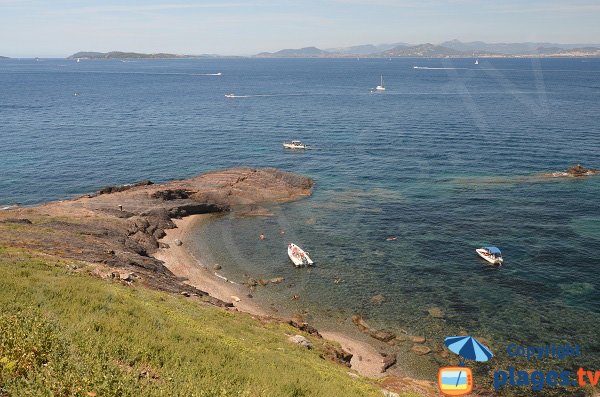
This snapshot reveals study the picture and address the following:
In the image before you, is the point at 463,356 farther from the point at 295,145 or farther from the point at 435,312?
the point at 295,145

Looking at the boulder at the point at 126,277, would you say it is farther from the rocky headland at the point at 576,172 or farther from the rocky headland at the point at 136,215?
the rocky headland at the point at 576,172

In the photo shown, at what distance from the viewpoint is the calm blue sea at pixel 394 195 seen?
151ft

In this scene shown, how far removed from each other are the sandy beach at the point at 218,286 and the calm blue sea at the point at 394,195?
6.82 feet

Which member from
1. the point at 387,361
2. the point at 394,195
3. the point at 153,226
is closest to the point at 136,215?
the point at 153,226

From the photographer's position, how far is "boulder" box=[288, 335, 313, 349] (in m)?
34.2

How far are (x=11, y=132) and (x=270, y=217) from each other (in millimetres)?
92737

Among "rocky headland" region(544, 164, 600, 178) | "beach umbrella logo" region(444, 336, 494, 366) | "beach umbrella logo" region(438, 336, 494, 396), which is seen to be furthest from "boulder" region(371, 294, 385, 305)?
"rocky headland" region(544, 164, 600, 178)

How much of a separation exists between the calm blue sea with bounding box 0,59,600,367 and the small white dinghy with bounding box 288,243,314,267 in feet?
3.99

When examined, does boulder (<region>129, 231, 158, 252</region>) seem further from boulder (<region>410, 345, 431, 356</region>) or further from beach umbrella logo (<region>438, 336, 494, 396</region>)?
beach umbrella logo (<region>438, 336, 494, 396</region>)

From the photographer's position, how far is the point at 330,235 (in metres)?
63.5

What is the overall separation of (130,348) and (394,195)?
6152 centimetres

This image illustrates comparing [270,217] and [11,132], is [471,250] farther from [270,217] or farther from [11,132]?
[11,132]

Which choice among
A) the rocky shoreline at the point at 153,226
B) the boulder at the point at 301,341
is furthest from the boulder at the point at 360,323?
the boulder at the point at 301,341

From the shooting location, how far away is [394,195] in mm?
78062
